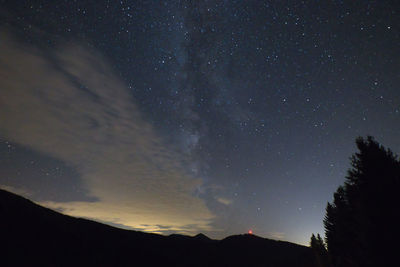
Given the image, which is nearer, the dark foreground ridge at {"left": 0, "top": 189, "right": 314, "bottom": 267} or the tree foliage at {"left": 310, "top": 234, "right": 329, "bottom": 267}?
the tree foliage at {"left": 310, "top": 234, "right": 329, "bottom": 267}

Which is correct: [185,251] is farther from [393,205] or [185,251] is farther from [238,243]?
[393,205]

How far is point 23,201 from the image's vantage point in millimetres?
54656

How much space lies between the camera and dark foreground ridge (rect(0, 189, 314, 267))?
136 ft

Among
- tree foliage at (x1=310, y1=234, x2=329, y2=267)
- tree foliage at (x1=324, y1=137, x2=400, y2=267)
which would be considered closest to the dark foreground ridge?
tree foliage at (x1=310, y1=234, x2=329, y2=267)

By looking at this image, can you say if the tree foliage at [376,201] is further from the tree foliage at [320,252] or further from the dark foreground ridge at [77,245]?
the dark foreground ridge at [77,245]

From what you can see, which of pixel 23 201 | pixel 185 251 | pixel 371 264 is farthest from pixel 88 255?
pixel 371 264

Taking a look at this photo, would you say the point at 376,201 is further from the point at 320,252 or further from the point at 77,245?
the point at 77,245

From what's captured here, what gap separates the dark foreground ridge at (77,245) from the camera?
41469 mm

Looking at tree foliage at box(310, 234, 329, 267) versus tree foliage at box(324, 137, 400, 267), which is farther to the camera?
tree foliage at box(310, 234, 329, 267)

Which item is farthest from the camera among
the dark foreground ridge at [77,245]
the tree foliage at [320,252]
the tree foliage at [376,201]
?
the dark foreground ridge at [77,245]

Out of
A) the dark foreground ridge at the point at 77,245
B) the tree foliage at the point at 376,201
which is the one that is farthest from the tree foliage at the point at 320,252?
the tree foliage at the point at 376,201

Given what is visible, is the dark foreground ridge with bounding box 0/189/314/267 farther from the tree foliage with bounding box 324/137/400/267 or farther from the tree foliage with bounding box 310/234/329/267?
the tree foliage with bounding box 324/137/400/267

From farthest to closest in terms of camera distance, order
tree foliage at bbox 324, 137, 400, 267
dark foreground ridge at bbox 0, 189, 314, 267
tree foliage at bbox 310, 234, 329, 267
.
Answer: dark foreground ridge at bbox 0, 189, 314, 267
tree foliage at bbox 310, 234, 329, 267
tree foliage at bbox 324, 137, 400, 267

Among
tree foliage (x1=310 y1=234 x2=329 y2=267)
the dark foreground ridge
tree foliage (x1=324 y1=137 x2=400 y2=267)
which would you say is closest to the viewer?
tree foliage (x1=324 y1=137 x2=400 y2=267)
